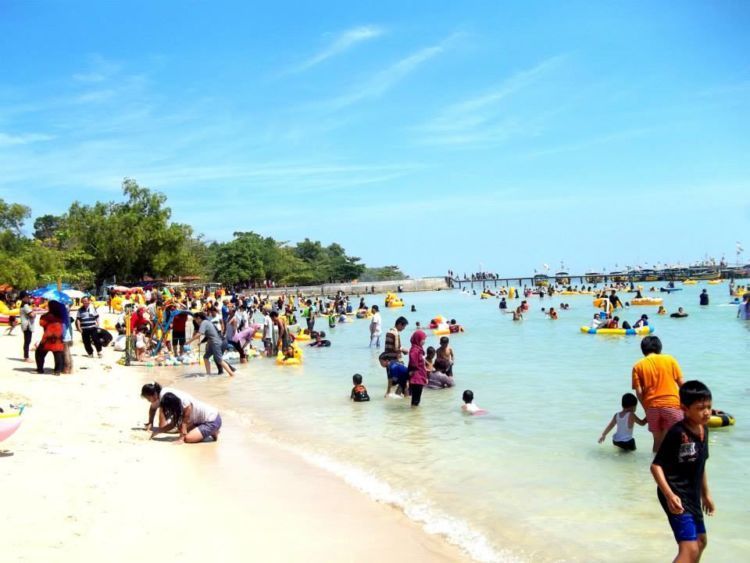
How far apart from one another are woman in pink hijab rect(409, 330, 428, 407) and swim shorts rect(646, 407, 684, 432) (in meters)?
4.42

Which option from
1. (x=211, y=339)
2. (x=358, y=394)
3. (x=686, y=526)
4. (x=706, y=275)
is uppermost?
(x=706, y=275)

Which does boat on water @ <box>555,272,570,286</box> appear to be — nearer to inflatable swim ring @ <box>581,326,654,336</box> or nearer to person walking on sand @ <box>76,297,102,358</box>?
inflatable swim ring @ <box>581,326,654,336</box>

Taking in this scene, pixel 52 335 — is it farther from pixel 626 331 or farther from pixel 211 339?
pixel 626 331

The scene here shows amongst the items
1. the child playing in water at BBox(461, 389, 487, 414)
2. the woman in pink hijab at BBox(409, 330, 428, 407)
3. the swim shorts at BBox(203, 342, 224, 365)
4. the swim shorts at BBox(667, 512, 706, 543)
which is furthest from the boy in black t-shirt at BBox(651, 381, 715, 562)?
the swim shorts at BBox(203, 342, 224, 365)

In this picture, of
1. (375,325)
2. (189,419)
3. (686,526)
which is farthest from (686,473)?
(375,325)

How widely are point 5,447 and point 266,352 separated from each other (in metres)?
12.1

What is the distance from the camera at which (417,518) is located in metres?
5.88

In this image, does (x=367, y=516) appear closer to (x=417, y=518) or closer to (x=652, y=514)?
(x=417, y=518)

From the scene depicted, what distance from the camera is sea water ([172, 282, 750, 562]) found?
5.54 meters

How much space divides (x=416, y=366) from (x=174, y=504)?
5.28 meters

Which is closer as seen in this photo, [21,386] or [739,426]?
[739,426]

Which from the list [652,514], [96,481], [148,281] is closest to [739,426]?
[652,514]

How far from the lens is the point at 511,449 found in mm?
8281

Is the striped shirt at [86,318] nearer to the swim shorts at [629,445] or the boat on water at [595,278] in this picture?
the swim shorts at [629,445]
